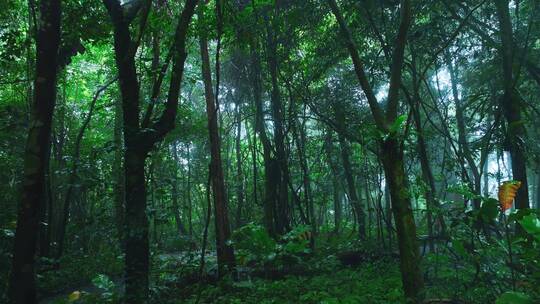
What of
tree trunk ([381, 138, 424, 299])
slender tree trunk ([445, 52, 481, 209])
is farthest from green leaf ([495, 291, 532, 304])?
slender tree trunk ([445, 52, 481, 209])

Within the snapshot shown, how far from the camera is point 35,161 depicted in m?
4.62

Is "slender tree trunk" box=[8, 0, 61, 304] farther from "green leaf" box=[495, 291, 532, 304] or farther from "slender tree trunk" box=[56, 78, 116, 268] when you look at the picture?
"green leaf" box=[495, 291, 532, 304]

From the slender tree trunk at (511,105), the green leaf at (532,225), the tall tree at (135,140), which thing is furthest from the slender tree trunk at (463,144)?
the tall tree at (135,140)

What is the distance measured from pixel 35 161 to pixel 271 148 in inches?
286

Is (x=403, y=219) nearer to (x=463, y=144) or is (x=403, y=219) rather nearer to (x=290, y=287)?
(x=290, y=287)

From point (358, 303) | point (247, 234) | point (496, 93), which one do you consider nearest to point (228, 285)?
point (247, 234)

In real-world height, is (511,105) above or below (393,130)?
above

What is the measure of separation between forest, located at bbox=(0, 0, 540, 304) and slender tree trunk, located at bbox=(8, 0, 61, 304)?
15mm

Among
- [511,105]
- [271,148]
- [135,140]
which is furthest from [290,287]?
[511,105]

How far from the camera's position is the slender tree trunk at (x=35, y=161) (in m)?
4.49

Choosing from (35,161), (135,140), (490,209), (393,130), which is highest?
(135,140)

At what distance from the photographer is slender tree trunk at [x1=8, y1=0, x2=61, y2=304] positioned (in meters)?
4.49

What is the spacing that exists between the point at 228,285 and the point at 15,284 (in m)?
3.72

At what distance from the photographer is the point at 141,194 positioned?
5.26m
